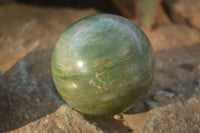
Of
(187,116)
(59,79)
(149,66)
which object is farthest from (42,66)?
(187,116)

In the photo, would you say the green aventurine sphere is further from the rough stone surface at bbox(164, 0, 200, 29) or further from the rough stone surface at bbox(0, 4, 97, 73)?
the rough stone surface at bbox(164, 0, 200, 29)

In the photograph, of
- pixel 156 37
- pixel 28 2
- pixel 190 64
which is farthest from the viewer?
pixel 28 2

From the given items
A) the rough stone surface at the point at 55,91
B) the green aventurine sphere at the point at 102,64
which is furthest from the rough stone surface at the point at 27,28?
the green aventurine sphere at the point at 102,64

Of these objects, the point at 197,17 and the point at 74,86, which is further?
the point at 197,17

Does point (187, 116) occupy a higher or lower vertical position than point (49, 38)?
higher

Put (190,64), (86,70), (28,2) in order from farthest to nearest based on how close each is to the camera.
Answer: (28,2)
(190,64)
(86,70)

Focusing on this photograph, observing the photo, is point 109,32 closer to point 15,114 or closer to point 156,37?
point 15,114

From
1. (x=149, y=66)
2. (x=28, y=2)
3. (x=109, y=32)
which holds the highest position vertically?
(x=109, y=32)
